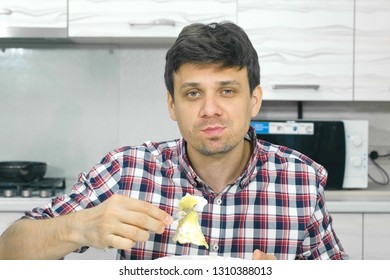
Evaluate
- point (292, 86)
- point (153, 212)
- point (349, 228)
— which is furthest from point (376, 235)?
point (153, 212)

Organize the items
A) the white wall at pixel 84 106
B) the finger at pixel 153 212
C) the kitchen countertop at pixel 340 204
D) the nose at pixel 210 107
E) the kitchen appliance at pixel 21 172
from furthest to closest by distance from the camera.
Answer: the white wall at pixel 84 106 < the kitchen appliance at pixel 21 172 < the kitchen countertop at pixel 340 204 < the nose at pixel 210 107 < the finger at pixel 153 212

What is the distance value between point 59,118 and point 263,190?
178 cm

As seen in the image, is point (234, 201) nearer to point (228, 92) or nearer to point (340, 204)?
point (228, 92)

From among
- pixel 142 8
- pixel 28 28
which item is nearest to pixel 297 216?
pixel 142 8

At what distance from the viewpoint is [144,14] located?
261 centimetres

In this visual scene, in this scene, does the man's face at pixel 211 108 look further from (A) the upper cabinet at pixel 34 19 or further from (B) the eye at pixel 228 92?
(A) the upper cabinet at pixel 34 19

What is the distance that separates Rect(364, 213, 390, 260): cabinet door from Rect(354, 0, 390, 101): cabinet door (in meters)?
0.58

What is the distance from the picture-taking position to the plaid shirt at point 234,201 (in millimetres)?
1373

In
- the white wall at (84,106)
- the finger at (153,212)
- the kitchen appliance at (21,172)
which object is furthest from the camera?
the white wall at (84,106)

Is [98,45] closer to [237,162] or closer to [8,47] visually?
[8,47]

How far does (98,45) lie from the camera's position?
9.65ft

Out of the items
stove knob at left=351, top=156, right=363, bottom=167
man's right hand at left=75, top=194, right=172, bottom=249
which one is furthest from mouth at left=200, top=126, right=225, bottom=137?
stove knob at left=351, top=156, right=363, bottom=167

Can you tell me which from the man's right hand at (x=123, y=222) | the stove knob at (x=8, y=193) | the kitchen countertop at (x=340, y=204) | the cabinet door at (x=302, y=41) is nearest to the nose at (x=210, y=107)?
the man's right hand at (x=123, y=222)

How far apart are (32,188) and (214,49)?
157 centimetres
